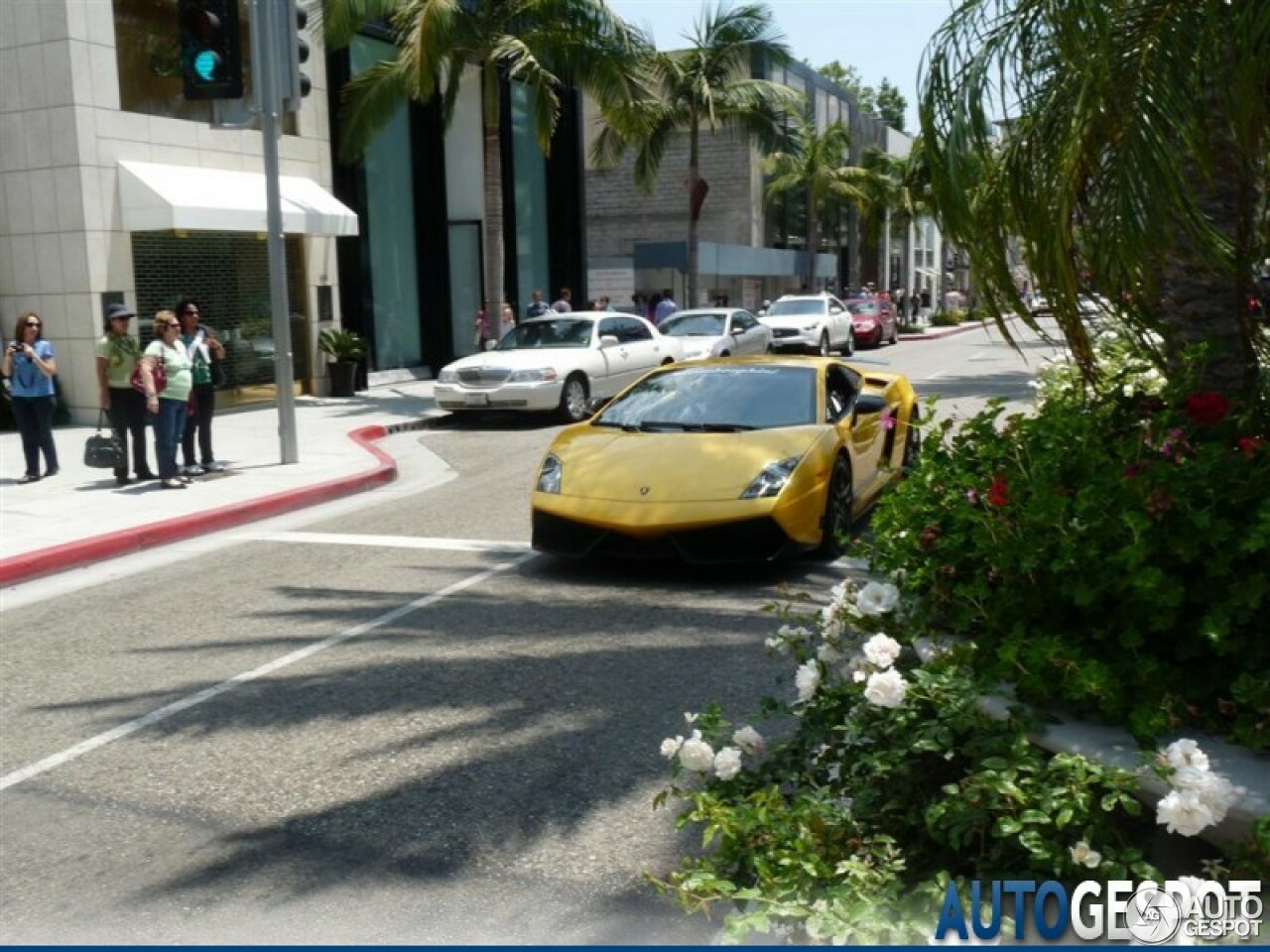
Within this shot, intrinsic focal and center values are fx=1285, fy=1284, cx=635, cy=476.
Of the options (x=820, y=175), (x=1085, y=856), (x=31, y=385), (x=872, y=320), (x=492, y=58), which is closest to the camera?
(x=1085, y=856)

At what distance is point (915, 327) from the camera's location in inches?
2088

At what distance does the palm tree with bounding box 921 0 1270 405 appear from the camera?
423cm

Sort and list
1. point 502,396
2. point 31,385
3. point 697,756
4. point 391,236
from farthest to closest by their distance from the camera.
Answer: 1. point 391,236
2. point 502,396
3. point 31,385
4. point 697,756

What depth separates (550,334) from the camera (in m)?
19.5

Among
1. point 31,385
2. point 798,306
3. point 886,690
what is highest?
point 798,306

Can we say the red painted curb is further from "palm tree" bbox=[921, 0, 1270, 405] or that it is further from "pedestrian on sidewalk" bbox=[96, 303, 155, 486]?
"palm tree" bbox=[921, 0, 1270, 405]

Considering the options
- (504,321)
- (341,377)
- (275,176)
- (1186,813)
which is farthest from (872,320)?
(1186,813)

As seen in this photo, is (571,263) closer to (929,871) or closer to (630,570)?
(630,570)

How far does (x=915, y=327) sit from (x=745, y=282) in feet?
24.6

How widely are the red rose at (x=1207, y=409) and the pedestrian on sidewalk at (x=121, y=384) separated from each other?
33.4 ft

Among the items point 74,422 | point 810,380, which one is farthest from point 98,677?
point 74,422

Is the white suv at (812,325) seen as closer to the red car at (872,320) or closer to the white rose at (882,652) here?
the red car at (872,320)

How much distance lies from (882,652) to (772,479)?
4.35m

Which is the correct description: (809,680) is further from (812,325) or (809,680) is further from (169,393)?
(812,325)
